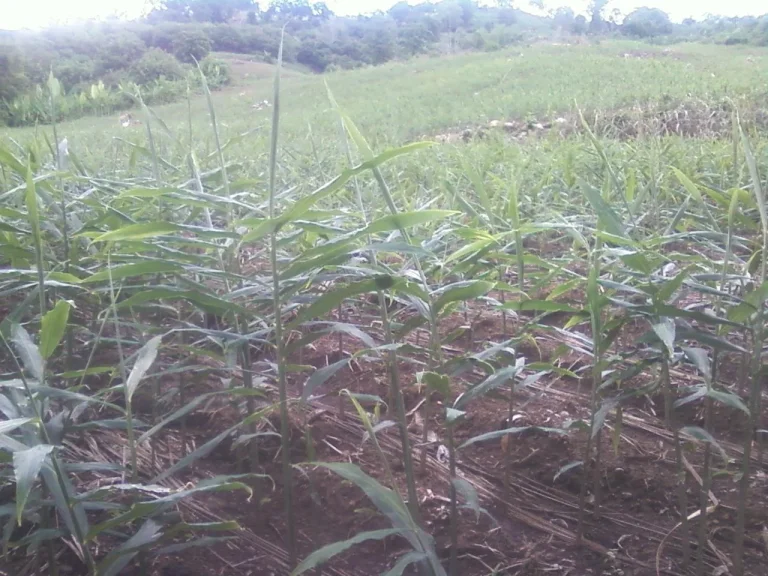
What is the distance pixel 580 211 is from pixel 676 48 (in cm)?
731

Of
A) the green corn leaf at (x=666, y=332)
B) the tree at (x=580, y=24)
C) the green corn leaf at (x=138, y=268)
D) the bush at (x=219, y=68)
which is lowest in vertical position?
the green corn leaf at (x=666, y=332)

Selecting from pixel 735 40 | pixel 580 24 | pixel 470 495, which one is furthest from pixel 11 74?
pixel 735 40

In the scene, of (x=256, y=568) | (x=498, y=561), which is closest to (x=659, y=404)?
(x=498, y=561)

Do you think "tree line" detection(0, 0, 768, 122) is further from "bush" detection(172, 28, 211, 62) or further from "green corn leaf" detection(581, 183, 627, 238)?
"green corn leaf" detection(581, 183, 627, 238)

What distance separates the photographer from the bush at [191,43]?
2.82 m

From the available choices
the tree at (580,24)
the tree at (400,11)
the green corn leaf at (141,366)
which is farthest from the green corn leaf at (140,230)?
the tree at (580,24)

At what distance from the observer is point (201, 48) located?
2.89 metres

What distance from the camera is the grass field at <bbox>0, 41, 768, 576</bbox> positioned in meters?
0.59

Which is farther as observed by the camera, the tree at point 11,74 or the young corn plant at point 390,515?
the tree at point 11,74

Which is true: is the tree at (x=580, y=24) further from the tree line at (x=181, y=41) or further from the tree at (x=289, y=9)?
the tree at (x=289, y=9)

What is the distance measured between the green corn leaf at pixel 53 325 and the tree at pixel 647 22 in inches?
150

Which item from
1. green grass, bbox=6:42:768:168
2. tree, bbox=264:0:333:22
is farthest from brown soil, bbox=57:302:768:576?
tree, bbox=264:0:333:22

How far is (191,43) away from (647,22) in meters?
3.05

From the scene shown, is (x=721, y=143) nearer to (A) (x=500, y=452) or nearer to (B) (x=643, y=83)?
(A) (x=500, y=452)
